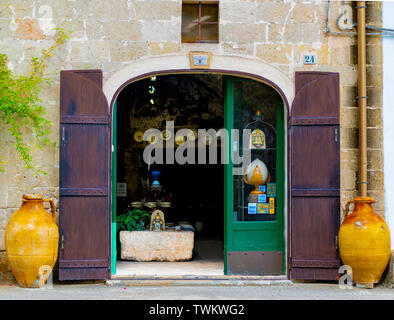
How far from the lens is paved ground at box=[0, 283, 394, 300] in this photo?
608cm

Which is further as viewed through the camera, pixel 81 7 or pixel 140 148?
pixel 140 148

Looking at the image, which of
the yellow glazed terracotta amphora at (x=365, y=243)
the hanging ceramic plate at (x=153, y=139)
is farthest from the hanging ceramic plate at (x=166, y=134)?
the yellow glazed terracotta amphora at (x=365, y=243)

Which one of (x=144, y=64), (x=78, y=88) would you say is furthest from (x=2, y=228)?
(x=144, y=64)

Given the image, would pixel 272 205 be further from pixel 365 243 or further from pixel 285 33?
pixel 285 33

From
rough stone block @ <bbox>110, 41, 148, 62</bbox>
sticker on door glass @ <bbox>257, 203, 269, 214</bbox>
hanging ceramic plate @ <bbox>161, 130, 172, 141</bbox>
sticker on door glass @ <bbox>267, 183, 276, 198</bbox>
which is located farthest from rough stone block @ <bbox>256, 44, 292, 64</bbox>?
hanging ceramic plate @ <bbox>161, 130, 172, 141</bbox>

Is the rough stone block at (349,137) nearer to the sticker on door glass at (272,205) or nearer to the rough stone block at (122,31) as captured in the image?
the sticker on door glass at (272,205)

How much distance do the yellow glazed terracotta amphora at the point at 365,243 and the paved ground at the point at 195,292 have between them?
0.19 meters

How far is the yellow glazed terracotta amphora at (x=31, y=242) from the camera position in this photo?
6.39 meters

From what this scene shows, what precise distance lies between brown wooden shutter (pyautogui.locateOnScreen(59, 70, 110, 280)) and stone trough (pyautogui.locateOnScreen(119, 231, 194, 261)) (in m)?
1.53

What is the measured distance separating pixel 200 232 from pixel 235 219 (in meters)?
5.11

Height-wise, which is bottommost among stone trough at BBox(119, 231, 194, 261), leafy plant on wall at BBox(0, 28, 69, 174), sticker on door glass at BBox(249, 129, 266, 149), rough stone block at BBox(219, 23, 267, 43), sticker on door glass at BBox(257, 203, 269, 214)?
stone trough at BBox(119, 231, 194, 261)

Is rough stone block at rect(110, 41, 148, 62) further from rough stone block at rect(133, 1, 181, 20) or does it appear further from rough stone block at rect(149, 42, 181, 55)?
rough stone block at rect(133, 1, 181, 20)

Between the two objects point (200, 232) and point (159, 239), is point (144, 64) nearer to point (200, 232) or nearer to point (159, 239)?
point (159, 239)

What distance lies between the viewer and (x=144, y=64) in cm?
694
